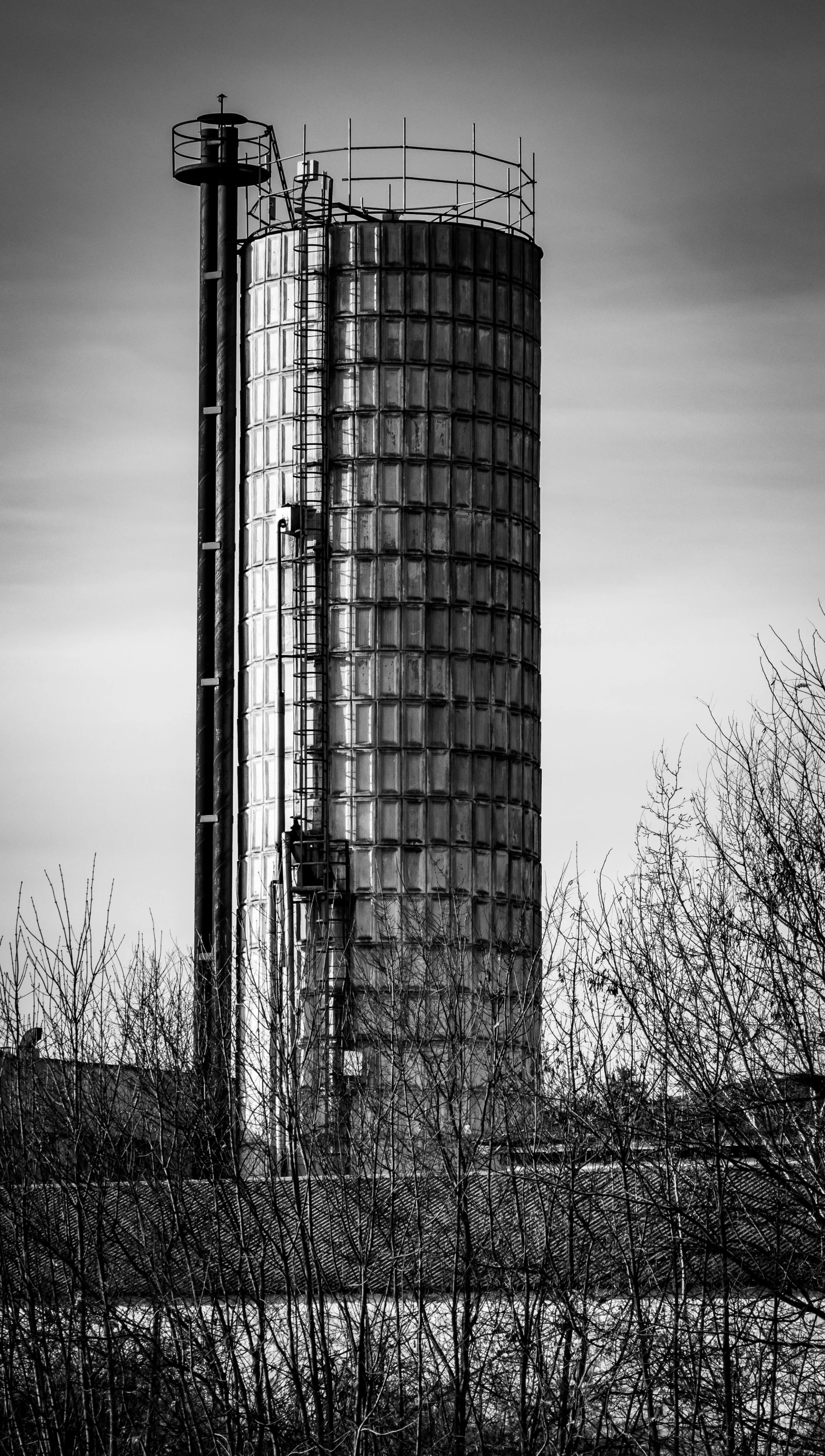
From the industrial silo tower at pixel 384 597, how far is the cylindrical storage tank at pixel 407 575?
39 mm

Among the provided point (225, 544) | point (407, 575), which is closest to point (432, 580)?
point (407, 575)

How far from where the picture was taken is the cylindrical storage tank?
35.5 metres

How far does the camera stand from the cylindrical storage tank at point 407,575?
3550 centimetres

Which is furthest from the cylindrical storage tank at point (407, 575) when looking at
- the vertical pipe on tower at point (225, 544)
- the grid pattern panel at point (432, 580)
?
the vertical pipe on tower at point (225, 544)

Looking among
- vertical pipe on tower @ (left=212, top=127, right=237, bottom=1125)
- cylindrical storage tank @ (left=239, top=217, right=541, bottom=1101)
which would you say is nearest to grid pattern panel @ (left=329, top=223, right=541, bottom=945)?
cylindrical storage tank @ (left=239, top=217, right=541, bottom=1101)

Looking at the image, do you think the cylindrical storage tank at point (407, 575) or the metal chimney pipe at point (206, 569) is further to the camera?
the metal chimney pipe at point (206, 569)

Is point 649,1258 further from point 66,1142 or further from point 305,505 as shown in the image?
point 305,505

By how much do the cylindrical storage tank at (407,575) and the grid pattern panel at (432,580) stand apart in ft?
0.12

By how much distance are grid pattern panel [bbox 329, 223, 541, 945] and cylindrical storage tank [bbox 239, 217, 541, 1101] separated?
4 cm

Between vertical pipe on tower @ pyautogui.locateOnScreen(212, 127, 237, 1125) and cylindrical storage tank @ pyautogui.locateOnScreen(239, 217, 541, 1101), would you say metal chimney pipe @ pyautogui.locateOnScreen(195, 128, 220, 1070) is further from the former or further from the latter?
cylindrical storage tank @ pyautogui.locateOnScreen(239, 217, 541, 1101)

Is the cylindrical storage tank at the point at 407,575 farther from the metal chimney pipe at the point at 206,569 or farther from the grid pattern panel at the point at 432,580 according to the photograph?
the metal chimney pipe at the point at 206,569

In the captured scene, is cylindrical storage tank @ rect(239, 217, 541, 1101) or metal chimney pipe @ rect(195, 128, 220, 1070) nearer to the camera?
cylindrical storage tank @ rect(239, 217, 541, 1101)

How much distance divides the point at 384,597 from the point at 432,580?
945 millimetres

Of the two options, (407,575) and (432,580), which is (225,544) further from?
(432,580)
